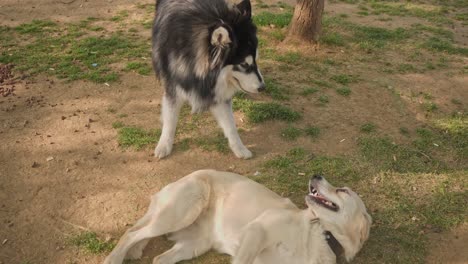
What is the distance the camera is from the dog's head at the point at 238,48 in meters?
3.62

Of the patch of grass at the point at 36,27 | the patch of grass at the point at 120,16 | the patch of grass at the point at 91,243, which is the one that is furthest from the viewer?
the patch of grass at the point at 120,16

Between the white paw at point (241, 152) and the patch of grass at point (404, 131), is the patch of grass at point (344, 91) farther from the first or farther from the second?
the white paw at point (241, 152)

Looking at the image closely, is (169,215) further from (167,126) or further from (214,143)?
(214,143)

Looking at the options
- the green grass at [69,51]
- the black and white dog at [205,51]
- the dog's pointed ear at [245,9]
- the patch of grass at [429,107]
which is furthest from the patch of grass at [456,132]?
the green grass at [69,51]

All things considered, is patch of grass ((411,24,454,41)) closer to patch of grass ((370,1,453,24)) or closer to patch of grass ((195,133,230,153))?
patch of grass ((370,1,453,24))

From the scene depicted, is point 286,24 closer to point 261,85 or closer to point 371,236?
point 261,85

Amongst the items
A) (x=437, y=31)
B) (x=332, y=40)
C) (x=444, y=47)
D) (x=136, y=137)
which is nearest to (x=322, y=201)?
(x=136, y=137)

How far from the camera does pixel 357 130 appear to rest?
4.98 meters

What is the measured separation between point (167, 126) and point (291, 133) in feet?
4.80

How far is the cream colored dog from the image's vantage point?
9.34 feet

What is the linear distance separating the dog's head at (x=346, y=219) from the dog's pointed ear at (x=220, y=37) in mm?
1577

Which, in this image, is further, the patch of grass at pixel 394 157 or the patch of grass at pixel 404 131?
the patch of grass at pixel 404 131

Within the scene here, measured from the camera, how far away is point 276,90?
18.6 ft

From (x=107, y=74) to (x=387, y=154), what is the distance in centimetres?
384
